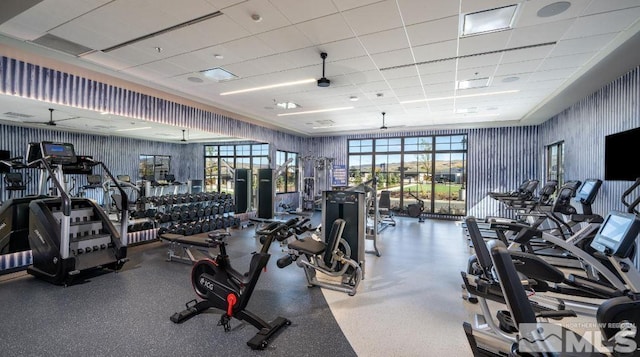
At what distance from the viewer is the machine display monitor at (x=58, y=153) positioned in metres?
3.72

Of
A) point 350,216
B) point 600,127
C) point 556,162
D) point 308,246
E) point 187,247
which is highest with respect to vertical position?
point 600,127

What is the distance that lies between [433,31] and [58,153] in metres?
5.07

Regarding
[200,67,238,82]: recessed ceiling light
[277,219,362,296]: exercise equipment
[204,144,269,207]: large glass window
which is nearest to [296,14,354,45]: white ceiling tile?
[200,67,238,82]: recessed ceiling light

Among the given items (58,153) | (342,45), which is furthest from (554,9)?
(58,153)

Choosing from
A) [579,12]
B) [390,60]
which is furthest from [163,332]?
[579,12]

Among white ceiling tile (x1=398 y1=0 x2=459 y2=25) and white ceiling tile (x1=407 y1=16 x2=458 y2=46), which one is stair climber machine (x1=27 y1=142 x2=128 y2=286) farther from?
white ceiling tile (x1=407 y1=16 x2=458 y2=46)

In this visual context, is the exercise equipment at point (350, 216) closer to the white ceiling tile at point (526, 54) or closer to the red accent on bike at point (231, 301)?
the red accent on bike at point (231, 301)

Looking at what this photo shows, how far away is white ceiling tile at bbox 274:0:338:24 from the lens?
2.70 metres

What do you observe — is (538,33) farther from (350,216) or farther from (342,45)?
(350,216)

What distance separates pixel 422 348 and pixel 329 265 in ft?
5.12

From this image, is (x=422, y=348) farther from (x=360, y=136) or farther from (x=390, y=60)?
(x=360, y=136)

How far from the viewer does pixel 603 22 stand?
2.99m

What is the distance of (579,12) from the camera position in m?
2.81

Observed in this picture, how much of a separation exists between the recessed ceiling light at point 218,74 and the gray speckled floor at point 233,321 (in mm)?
3101
